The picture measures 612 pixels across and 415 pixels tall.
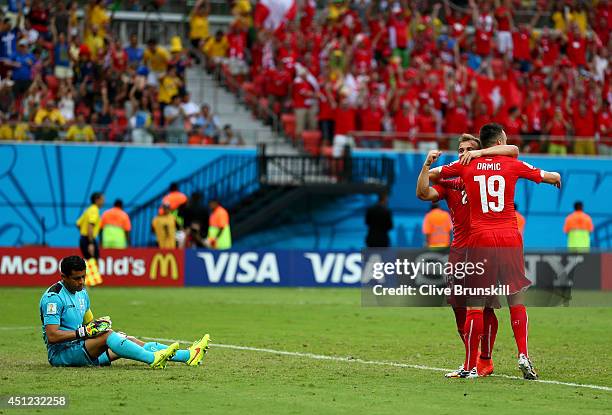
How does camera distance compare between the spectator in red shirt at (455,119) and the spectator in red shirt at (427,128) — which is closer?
the spectator in red shirt at (427,128)

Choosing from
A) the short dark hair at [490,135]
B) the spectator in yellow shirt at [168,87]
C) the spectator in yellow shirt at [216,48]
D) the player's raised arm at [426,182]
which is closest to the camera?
the player's raised arm at [426,182]

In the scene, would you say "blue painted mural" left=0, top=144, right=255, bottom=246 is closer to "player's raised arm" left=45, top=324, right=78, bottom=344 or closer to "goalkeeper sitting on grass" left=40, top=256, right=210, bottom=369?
"goalkeeper sitting on grass" left=40, top=256, right=210, bottom=369

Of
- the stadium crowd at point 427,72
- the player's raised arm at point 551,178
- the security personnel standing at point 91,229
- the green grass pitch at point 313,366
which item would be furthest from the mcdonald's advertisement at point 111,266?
the player's raised arm at point 551,178

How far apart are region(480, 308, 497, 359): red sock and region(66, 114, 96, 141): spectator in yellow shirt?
2019cm

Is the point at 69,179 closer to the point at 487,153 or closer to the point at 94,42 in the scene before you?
the point at 94,42

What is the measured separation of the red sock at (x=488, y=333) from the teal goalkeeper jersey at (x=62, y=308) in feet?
12.8

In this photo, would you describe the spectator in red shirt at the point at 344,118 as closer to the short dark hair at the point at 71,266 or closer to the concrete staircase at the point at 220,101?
the concrete staircase at the point at 220,101

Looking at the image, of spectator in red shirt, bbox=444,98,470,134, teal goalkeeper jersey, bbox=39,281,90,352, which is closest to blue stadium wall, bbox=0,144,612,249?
spectator in red shirt, bbox=444,98,470,134

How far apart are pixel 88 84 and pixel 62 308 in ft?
65.7

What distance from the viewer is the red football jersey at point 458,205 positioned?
12320 millimetres

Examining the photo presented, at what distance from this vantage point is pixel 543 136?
114 feet

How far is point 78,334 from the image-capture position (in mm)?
12273

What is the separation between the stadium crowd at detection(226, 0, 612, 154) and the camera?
34031mm

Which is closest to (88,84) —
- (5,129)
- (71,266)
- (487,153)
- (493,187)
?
(5,129)
